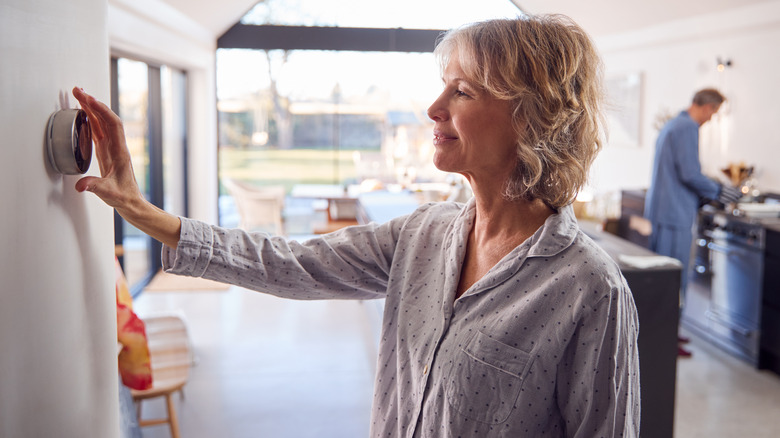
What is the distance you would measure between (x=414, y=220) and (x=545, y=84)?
424 millimetres

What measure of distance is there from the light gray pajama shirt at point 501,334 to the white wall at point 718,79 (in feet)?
15.5

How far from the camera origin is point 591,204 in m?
7.01

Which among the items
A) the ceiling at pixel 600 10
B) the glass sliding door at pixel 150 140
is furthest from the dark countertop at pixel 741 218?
the glass sliding door at pixel 150 140

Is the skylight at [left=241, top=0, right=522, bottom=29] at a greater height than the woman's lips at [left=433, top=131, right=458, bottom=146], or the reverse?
the skylight at [left=241, top=0, right=522, bottom=29]

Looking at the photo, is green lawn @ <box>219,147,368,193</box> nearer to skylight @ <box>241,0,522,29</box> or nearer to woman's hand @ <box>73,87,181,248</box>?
skylight @ <box>241,0,522,29</box>

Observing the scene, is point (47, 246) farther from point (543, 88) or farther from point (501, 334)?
point (543, 88)

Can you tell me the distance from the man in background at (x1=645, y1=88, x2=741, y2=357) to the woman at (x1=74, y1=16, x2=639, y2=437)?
3590 mm

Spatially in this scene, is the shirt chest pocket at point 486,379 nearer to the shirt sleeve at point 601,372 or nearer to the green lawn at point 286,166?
the shirt sleeve at point 601,372

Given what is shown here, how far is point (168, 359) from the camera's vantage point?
3.12 m

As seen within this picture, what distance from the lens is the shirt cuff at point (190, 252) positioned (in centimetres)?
117

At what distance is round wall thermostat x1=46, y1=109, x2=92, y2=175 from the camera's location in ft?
2.70

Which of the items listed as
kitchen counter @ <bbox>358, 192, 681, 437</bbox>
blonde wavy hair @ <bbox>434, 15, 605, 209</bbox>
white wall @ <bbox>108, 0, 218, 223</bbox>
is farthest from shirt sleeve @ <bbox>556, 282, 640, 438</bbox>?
white wall @ <bbox>108, 0, 218, 223</bbox>

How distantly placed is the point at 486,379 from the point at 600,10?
6.89 metres

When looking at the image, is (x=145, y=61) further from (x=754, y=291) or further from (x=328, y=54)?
(x=754, y=291)
